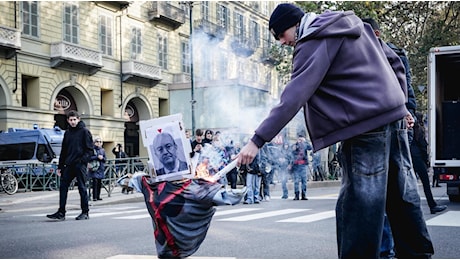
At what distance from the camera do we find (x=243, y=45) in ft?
134

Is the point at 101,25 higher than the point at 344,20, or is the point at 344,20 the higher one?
the point at 101,25

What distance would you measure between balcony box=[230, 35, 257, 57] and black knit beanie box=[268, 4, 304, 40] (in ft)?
116

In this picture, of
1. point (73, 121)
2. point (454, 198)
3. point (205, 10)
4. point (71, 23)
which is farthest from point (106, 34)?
point (454, 198)

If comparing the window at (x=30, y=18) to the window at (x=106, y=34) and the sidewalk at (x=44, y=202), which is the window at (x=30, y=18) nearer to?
the window at (x=106, y=34)

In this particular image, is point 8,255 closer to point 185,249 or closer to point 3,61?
point 185,249

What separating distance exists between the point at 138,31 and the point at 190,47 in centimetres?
406

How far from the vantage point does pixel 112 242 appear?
21.4 ft

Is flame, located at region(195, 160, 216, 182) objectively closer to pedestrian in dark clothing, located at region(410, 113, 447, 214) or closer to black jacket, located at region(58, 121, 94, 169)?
black jacket, located at region(58, 121, 94, 169)

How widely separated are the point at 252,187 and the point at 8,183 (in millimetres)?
9018

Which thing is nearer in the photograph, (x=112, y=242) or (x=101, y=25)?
(x=112, y=242)

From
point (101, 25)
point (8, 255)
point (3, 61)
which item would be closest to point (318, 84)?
point (8, 255)

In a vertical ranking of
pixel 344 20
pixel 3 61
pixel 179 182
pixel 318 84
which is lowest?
pixel 179 182

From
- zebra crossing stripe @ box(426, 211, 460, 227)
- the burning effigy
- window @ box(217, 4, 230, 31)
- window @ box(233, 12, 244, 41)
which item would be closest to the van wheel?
zebra crossing stripe @ box(426, 211, 460, 227)

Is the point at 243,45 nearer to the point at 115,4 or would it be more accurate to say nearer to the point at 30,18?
the point at 115,4
